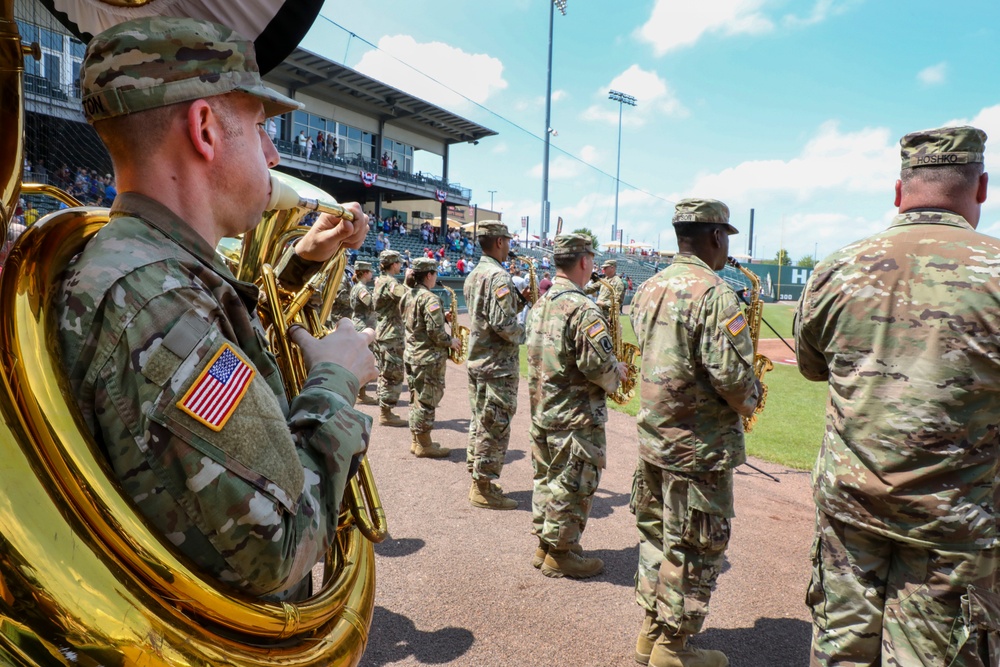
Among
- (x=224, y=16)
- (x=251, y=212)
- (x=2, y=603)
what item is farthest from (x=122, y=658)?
(x=224, y=16)

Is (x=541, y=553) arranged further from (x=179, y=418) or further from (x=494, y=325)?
(x=179, y=418)

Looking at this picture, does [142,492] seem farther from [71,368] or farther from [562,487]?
[562,487]

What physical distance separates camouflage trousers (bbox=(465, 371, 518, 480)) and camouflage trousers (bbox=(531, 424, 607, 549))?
46.9 inches

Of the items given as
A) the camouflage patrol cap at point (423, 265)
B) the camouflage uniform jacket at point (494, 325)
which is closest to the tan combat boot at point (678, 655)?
the camouflage uniform jacket at point (494, 325)

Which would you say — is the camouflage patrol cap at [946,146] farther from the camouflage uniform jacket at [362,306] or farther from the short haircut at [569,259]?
the camouflage uniform jacket at [362,306]

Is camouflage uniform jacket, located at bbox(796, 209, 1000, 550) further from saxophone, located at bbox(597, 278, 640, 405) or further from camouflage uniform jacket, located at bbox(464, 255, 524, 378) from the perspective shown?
camouflage uniform jacket, located at bbox(464, 255, 524, 378)

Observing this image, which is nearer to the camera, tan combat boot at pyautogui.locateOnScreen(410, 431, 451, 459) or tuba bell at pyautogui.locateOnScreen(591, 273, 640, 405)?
tuba bell at pyautogui.locateOnScreen(591, 273, 640, 405)

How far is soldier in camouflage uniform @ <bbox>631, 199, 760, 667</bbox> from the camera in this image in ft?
10.3

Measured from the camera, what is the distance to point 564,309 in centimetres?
432

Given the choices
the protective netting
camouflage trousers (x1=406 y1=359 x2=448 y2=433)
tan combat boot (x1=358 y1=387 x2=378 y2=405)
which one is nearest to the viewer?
the protective netting

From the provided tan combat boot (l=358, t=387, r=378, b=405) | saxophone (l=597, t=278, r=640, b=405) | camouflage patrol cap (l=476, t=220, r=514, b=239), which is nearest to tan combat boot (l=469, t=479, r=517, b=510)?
saxophone (l=597, t=278, r=640, b=405)

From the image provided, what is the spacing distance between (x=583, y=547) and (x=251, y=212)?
13.3ft

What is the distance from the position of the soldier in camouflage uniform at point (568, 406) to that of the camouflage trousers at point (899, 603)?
190 cm

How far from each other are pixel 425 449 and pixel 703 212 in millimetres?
4662
